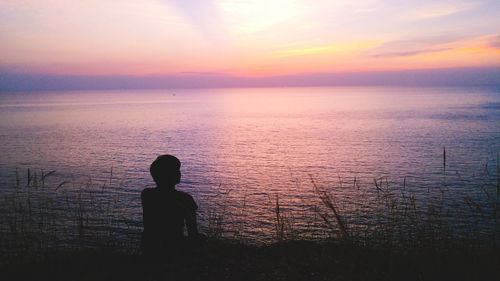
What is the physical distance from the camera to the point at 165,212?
16.9 ft

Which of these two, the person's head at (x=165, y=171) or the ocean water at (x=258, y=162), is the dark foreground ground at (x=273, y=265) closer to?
the person's head at (x=165, y=171)

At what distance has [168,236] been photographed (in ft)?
17.4

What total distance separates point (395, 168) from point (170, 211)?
25207 millimetres

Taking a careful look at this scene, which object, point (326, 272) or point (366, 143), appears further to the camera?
point (366, 143)

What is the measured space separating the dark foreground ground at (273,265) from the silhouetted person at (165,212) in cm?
24

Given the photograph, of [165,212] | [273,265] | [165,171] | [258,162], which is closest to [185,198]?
[165,212]

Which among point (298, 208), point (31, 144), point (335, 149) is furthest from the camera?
point (31, 144)

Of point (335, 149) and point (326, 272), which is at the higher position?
point (326, 272)

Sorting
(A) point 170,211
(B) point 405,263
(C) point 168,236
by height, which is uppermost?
(A) point 170,211

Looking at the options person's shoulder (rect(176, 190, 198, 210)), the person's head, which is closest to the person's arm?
A: person's shoulder (rect(176, 190, 198, 210))

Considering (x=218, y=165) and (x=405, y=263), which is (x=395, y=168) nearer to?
(x=218, y=165)

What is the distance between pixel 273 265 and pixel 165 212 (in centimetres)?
187

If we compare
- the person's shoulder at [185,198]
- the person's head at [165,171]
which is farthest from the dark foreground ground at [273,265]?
the person's head at [165,171]

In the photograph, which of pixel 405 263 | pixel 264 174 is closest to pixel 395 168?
pixel 264 174
